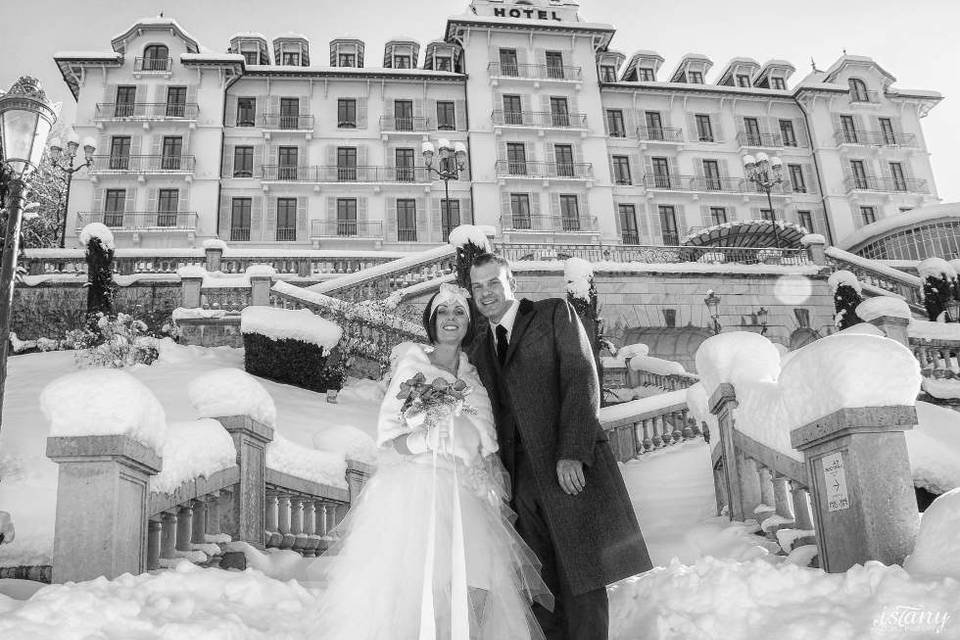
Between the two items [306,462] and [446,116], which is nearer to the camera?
[306,462]

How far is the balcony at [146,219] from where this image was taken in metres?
30.8

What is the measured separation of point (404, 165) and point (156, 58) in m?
12.1

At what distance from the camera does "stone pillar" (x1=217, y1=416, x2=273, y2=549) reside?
5621mm

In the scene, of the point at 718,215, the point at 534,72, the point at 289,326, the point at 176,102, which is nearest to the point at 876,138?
the point at 718,215

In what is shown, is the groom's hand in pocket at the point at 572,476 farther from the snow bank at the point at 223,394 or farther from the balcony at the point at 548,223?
the balcony at the point at 548,223

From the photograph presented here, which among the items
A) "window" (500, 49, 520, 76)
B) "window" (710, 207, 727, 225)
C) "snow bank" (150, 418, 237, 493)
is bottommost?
"snow bank" (150, 418, 237, 493)

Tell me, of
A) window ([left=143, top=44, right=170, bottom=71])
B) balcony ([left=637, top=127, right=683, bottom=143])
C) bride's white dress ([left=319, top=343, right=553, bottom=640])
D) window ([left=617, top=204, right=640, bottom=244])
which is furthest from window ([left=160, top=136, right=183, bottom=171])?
bride's white dress ([left=319, top=343, right=553, bottom=640])

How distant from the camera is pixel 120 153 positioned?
32281 millimetres

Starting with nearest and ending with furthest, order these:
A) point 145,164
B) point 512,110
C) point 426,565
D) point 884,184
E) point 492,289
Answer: point 426,565 → point 492,289 → point 145,164 → point 512,110 → point 884,184

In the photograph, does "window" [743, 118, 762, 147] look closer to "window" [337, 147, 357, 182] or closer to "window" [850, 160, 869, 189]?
"window" [850, 160, 869, 189]

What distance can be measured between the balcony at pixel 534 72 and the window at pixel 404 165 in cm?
542

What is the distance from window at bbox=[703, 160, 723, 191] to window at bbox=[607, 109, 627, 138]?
14.3ft

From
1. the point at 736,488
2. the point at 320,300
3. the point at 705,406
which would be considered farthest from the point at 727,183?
the point at 736,488

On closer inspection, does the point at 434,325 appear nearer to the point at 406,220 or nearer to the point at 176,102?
the point at 406,220
